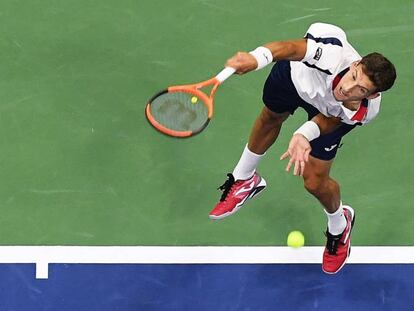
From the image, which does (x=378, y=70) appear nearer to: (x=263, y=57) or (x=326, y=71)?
(x=326, y=71)

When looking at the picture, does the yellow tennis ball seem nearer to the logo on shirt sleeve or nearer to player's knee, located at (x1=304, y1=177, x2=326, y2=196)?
player's knee, located at (x1=304, y1=177, x2=326, y2=196)

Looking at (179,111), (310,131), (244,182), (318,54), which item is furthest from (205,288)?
(318,54)

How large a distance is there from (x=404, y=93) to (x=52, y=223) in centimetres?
357

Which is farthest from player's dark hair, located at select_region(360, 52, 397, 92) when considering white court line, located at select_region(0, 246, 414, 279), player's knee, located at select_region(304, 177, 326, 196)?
white court line, located at select_region(0, 246, 414, 279)

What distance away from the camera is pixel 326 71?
700cm

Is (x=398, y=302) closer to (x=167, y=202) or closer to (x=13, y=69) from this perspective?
(x=167, y=202)

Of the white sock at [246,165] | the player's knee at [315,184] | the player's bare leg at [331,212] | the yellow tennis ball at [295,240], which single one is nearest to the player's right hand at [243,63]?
the player's bare leg at [331,212]

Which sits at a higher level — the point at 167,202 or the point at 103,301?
the point at 167,202

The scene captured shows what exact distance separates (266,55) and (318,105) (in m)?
0.83

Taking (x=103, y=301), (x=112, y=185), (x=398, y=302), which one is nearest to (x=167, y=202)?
(x=112, y=185)

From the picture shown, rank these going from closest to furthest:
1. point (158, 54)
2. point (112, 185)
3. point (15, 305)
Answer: point (15, 305), point (112, 185), point (158, 54)

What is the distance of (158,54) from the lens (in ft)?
31.2

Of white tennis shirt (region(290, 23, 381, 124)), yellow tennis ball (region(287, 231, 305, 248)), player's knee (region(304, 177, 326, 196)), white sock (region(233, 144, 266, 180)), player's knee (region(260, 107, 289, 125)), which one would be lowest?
yellow tennis ball (region(287, 231, 305, 248))

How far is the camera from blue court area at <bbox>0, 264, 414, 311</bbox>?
27.3 feet
